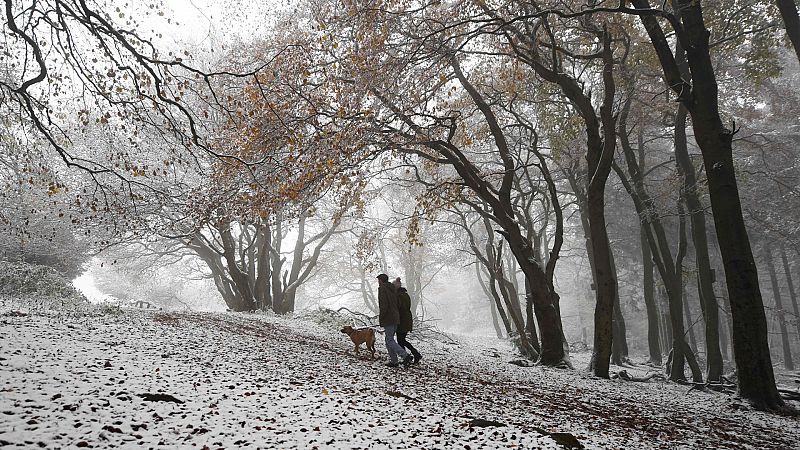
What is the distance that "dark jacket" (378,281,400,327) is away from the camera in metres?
9.28

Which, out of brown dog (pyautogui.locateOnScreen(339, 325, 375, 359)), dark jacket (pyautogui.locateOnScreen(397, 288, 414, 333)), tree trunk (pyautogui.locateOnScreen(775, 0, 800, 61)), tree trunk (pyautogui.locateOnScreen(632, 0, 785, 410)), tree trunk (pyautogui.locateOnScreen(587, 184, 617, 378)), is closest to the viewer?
tree trunk (pyautogui.locateOnScreen(632, 0, 785, 410))

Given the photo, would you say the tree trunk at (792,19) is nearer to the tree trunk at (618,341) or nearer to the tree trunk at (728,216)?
the tree trunk at (728,216)

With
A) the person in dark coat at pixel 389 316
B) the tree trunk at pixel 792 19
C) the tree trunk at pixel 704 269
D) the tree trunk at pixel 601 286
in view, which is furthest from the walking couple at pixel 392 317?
the tree trunk at pixel 792 19

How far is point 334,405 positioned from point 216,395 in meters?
1.35

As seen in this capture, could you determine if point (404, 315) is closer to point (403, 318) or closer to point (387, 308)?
point (403, 318)

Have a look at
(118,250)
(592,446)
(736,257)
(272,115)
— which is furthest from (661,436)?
(118,250)

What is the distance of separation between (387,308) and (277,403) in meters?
4.24

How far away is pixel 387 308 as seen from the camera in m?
9.33

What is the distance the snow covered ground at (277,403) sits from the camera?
403 cm

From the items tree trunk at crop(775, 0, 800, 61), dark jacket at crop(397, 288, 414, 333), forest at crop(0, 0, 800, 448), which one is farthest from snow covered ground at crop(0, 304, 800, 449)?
tree trunk at crop(775, 0, 800, 61)

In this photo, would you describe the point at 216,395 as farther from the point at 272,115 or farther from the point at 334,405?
the point at 272,115

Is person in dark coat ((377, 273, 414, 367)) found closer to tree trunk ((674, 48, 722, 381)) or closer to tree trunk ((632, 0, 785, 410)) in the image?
tree trunk ((632, 0, 785, 410))

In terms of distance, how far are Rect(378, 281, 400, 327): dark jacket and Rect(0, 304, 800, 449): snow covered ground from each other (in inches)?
37.6

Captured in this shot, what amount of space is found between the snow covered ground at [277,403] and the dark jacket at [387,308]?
0.96 m
